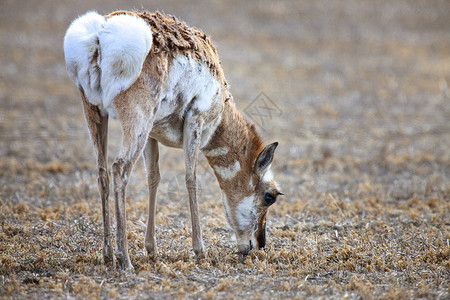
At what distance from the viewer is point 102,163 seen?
4867 millimetres

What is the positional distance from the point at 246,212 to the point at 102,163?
1.90 m

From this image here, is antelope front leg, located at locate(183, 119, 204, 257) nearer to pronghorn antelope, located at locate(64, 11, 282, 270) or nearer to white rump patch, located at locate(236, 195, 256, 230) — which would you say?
pronghorn antelope, located at locate(64, 11, 282, 270)

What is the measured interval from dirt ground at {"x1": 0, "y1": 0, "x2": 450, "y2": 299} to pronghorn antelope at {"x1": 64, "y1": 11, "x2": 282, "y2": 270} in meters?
0.57

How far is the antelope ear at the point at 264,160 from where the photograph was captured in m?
5.66

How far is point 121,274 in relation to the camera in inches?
184

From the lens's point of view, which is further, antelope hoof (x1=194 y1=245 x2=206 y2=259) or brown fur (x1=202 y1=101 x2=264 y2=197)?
brown fur (x1=202 y1=101 x2=264 y2=197)

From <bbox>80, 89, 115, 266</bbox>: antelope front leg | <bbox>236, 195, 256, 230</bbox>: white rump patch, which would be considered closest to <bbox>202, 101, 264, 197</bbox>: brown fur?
<bbox>236, 195, 256, 230</bbox>: white rump patch

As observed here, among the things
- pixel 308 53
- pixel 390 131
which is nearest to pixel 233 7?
pixel 308 53

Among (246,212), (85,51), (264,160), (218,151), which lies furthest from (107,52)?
(246,212)

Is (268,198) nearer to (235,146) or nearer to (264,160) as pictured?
(264,160)

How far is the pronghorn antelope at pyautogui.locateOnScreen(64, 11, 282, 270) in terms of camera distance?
4.53 meters

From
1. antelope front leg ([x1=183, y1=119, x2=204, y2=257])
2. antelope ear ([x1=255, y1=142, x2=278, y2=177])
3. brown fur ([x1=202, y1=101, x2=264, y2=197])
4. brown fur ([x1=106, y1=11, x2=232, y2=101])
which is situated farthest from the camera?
brown fur ([x1=202, y1=101, x2=264, y2=197])

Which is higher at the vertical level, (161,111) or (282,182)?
(161,111)

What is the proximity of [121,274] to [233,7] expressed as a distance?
72.1 feet
